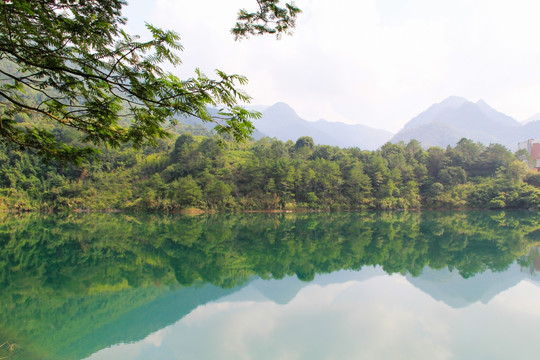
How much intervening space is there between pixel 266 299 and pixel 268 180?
20817 mm

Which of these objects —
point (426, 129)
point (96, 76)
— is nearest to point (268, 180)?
point (96, 76)

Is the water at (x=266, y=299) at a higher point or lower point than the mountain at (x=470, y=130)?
lower

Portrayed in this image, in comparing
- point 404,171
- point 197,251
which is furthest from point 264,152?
point 197,251

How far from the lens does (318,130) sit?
14275cm

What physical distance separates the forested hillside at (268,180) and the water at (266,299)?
13703 mm

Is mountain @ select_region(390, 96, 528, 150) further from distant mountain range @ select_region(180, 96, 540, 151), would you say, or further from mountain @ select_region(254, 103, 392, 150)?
mountain @ select_region(254, 103, 392, 150)

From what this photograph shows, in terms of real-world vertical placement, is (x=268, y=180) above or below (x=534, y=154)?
below

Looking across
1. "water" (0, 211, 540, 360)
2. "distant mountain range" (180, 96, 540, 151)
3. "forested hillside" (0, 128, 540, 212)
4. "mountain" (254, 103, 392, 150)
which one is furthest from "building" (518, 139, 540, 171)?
"mountain" (254, 103, 392, 150)

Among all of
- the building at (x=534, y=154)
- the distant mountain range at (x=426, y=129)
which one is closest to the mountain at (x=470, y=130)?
the distant mountain range at (x=426, y=129)

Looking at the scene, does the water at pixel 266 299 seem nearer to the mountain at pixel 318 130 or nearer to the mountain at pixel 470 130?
the mountain at pixel 470 130

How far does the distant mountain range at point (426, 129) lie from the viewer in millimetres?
118438

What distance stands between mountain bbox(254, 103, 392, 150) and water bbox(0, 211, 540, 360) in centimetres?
11866

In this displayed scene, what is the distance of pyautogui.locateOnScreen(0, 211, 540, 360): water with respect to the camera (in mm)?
4379

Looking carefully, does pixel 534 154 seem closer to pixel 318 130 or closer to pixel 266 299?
pixel 266 299
